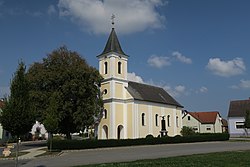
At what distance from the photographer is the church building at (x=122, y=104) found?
4862 centimetres

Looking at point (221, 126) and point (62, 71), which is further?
point (221, 126)

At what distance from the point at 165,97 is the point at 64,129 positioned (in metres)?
27.2

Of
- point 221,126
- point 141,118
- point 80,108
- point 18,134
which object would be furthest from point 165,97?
point 18,134

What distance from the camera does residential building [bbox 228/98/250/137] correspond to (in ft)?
234

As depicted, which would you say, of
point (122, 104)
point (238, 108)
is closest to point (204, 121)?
point (238, 108)

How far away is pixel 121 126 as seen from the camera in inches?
1949

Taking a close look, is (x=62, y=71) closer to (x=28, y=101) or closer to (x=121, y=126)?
(x=121, y=126)

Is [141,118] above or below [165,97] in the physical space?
below

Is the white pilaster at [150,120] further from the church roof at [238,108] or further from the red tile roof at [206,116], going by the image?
the red tile roof at [206,116]

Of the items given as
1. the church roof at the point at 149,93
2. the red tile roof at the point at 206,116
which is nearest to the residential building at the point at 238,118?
the red tile roof at the point at 206,116

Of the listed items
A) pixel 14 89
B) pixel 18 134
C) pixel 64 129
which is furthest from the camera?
pixel 64 129

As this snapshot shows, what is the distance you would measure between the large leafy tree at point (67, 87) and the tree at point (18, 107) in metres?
19.2

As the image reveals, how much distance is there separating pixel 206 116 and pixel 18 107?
73.9 m

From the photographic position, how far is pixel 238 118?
72250 mm
